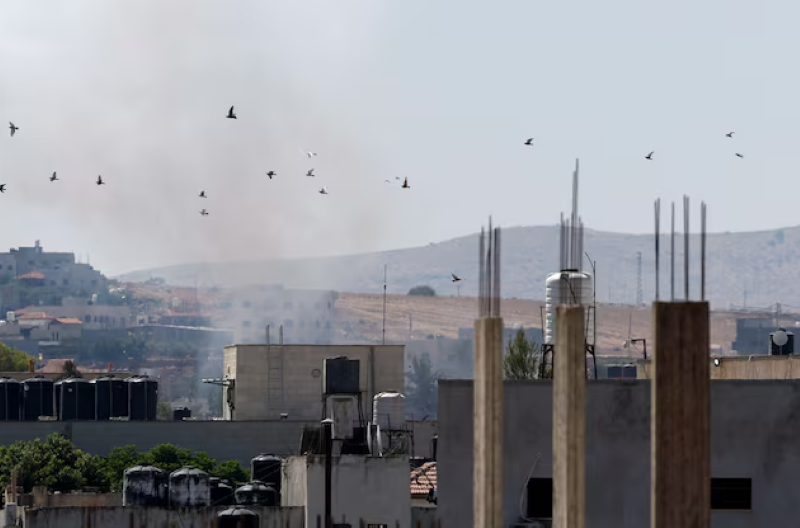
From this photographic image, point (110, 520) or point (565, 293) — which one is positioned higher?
point (565, 293)

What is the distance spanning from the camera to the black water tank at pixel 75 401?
335ft

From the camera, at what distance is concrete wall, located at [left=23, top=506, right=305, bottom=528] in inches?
1921

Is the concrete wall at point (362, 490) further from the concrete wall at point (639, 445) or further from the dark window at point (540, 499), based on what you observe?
the concrete wall at point (639, 445)

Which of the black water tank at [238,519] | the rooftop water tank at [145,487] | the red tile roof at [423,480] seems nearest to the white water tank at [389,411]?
the red tile roof at [423,480]

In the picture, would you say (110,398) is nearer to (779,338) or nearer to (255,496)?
(779,338)

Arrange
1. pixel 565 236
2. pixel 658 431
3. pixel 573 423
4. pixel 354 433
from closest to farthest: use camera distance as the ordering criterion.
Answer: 1. pixel 658 431
2. pixel 573 423
3. pixel 565 236
4. pixel 354 433

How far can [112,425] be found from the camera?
323 ft

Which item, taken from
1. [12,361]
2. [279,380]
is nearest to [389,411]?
[279,380]

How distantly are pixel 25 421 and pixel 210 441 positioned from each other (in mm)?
9315

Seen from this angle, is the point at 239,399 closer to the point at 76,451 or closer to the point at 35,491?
the point at 76,451

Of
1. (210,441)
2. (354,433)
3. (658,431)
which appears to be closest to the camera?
(658,431)

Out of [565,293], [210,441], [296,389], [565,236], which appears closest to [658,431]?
[565,236]

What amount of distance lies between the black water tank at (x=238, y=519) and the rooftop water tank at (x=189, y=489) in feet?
19.6

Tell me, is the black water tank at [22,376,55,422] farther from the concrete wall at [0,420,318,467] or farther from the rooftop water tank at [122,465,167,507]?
the rooftop water tank at [122,465,167,507]
